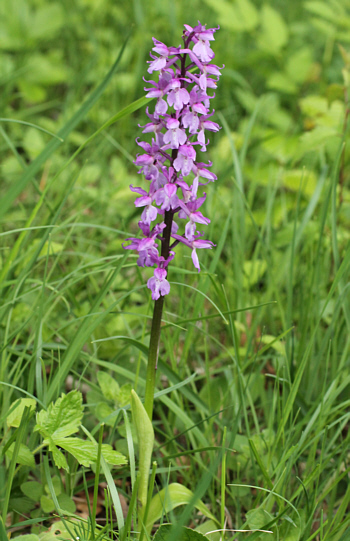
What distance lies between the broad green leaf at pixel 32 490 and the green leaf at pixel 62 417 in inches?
10.7

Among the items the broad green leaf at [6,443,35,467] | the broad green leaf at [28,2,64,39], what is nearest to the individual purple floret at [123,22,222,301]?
the broad green leaf at [6,443,35,467]

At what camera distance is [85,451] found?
143 centimetres

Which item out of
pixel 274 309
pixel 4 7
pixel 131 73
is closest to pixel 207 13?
pixel 131 73

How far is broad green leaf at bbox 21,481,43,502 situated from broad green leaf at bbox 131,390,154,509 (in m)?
0.35

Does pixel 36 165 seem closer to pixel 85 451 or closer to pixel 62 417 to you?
pixel 62 417

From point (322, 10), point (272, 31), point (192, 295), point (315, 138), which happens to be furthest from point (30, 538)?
point (322, 10)

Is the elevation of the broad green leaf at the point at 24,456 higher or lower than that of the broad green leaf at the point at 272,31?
lower

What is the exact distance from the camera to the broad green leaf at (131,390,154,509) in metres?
1.41

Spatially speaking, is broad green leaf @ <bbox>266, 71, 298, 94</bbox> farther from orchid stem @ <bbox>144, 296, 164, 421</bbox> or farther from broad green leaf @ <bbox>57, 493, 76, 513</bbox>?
broad green leaf @ <bbox>57, 493, 76, 513</bbox>

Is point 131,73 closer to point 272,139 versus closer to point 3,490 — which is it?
point 272,139

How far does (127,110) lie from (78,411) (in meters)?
0.98

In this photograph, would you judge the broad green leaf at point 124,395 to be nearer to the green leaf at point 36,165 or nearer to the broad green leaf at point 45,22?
the green leaf at point 36,165

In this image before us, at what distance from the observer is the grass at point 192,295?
1624 millimetres

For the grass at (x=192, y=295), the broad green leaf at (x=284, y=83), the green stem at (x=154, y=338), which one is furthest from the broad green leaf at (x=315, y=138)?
the broad green leaf at (x=284, y=83)
